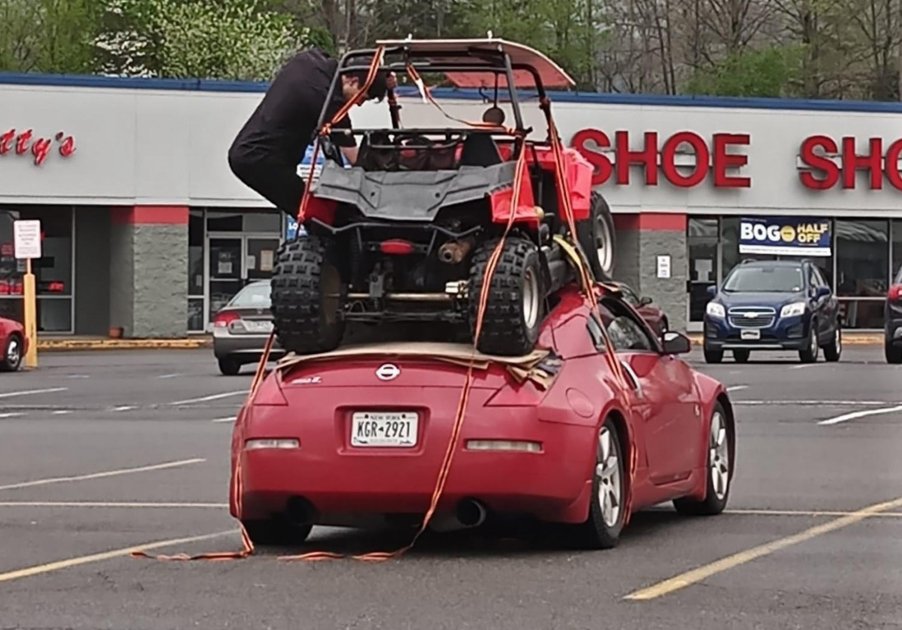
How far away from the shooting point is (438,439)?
9.13 m

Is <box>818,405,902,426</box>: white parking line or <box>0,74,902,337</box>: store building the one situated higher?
<box>0,74,902,337</box>: store building

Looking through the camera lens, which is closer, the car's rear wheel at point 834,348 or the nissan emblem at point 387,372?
the nissan emblem at point 387,372

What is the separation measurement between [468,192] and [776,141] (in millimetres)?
37851

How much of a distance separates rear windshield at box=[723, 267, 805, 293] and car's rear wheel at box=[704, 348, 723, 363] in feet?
3.94

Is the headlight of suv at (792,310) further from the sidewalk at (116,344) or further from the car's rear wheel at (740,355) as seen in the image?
the sidewalk at (116,344)

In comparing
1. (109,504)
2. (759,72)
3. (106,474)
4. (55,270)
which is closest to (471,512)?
(109,504)

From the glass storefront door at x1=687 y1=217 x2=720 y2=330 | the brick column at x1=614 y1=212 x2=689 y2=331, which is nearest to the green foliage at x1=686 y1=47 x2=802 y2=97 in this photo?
the glass storefront door at x1=687 y1=217 x2=720 y2=330

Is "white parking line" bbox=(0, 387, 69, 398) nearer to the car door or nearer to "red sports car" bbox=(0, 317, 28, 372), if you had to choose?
"red sports car" bbox=(0, 317, 28, 372)

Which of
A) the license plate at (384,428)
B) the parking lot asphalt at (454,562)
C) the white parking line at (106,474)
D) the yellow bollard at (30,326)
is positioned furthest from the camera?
the yellow bollard at (30,326)

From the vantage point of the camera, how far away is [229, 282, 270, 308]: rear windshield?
91.7 feet

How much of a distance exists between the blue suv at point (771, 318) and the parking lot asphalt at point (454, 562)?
43.7ft

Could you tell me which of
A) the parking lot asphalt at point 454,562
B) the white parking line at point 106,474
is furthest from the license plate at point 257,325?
the white parking line at point 106,474

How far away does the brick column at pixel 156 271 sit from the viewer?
4206cm

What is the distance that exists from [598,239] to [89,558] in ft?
12.1
